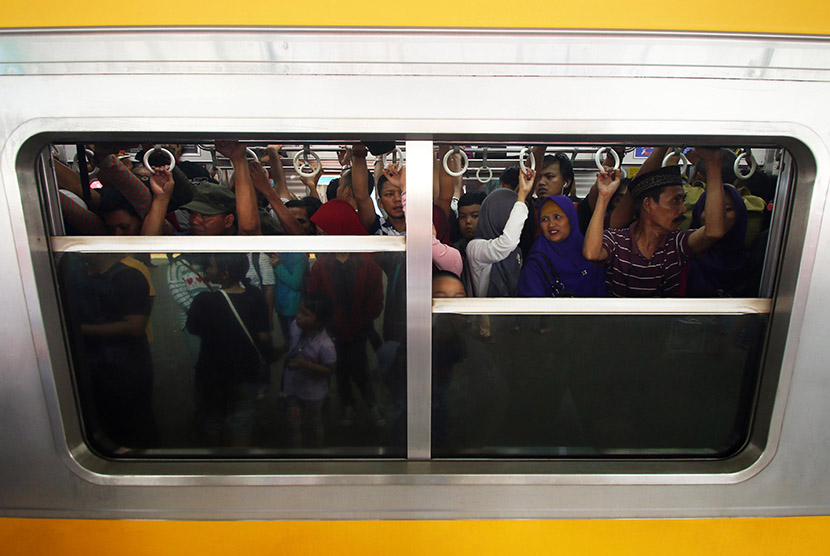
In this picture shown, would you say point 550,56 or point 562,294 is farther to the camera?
point 562,294

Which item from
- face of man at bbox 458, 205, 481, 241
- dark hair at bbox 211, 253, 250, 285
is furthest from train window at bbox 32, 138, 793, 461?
face of man at bbox 458, 205, 481, 241

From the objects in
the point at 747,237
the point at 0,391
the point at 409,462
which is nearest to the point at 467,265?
the point at 409,462

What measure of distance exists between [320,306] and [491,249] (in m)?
0.68

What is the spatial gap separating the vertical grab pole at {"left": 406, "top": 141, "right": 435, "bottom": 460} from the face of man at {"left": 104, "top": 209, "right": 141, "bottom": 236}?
3.67 ft

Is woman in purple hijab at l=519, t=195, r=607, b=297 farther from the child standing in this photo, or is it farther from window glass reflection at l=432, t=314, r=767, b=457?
the child standing

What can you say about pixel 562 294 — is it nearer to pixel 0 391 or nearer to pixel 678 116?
pixel 678 116

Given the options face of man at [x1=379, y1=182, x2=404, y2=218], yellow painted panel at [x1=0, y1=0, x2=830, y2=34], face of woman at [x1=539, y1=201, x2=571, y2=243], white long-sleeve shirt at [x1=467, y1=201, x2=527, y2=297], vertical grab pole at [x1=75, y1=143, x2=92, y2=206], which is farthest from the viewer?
face of man at [x1=379, y1=182, x2=404, y2=218]

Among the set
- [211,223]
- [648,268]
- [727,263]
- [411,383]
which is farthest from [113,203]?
[727,263]

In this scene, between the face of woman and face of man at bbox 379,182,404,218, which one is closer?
the face of woman

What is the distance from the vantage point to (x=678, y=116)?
1069 mm

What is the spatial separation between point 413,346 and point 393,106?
2.23ft

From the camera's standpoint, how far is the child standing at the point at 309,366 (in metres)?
1.26

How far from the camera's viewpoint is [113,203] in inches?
61.5

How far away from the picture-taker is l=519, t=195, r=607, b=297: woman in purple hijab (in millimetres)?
1497
